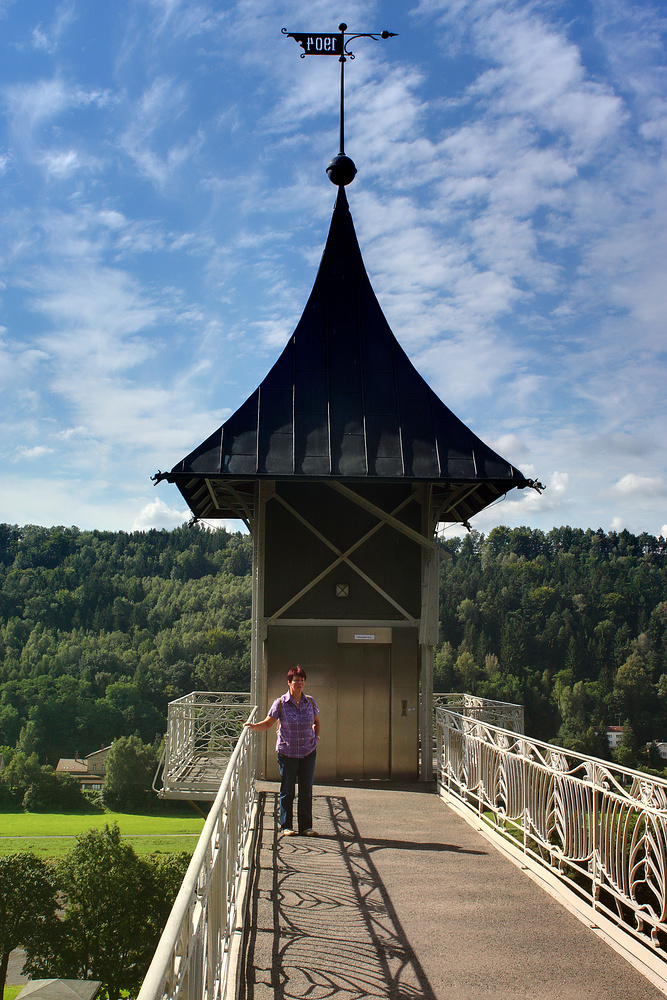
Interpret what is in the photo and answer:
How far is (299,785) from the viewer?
7211 millimetres

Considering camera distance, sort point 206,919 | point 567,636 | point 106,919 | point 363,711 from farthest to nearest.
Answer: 1. point 567,636
2. point 106,919
3. point 363,711
4. point 206,919

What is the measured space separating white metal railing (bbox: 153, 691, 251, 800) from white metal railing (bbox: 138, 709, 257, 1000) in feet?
18.6

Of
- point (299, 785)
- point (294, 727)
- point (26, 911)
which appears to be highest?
point (294, 727)

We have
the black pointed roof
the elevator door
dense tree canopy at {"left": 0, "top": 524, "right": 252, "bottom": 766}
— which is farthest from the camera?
dense tree canopy at {"left": 0, "top": 524, "right": 252, "bottom": 766}

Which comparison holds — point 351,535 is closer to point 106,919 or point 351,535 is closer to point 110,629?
point 106,919

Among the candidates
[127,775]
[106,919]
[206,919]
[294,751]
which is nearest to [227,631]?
[127,775]

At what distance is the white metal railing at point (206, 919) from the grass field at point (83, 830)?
70.0 m

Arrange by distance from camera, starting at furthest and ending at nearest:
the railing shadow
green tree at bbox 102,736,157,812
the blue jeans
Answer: green tree at bbox 102,736,157,812, the blue jeans, the railing shadow

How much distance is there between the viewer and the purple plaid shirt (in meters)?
7.27

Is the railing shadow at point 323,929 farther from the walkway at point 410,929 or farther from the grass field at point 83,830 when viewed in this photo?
the grass field at point 83,830

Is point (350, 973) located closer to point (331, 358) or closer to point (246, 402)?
point (246, 402)

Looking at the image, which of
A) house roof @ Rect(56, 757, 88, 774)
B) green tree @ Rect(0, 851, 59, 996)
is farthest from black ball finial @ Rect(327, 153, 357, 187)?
house roof @ Rect(56, 757, 88, 774)

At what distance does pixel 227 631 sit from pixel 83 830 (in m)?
39.5

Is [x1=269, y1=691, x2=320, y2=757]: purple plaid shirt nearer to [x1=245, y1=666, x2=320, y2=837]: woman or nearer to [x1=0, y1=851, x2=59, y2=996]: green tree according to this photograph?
[x1=245, y1=666, x2=320, y2=837]: woman
